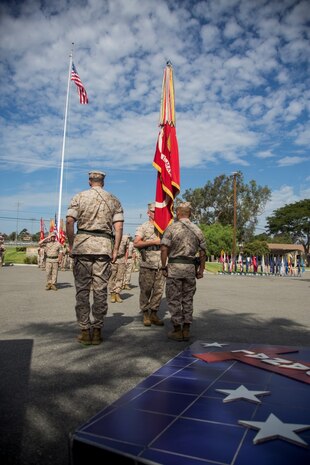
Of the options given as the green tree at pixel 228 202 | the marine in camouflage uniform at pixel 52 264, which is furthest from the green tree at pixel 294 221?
the marine in camouflage uniform at pixel 52 264

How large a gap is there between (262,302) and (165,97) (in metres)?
5.71

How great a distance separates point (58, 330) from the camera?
208 inches

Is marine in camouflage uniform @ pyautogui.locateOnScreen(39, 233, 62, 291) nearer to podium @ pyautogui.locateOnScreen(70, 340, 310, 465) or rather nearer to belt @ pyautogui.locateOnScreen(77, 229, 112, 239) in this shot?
belt @ pyautogui.locateOnScreen(77, 229, 112, 239)

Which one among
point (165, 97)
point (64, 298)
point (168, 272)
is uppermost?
point (165, 97)

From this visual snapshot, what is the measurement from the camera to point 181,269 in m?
4.99

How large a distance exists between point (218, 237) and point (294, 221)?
1540 cm

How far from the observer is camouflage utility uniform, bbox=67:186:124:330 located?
4.60 metres

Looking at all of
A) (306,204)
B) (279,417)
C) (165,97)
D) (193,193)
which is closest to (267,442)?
(279,417)

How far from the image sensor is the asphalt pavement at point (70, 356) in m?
2.24

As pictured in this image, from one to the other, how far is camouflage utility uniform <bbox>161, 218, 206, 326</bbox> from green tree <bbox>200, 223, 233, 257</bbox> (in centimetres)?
5439

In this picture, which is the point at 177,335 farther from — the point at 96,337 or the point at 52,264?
the point at 52,264

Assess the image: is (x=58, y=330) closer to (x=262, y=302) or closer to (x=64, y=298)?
(x=64, y=298)

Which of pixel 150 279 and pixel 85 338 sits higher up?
pixel 150 279

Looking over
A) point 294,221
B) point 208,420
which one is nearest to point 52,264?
point 208,420
